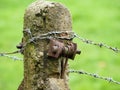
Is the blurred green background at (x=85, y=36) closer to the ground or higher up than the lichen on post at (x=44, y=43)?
closer to the ground

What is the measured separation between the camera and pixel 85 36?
9.40 meters

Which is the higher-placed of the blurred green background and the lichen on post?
the lichen on post

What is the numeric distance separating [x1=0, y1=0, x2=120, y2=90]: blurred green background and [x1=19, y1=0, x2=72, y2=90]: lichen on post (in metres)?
3.89

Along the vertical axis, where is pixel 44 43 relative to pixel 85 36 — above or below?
above

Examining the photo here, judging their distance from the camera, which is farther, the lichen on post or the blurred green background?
the blurred green background

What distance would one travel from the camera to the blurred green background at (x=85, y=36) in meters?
7.72

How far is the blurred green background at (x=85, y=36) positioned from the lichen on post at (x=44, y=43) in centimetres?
389

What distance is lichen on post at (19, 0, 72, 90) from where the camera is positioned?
347 cm

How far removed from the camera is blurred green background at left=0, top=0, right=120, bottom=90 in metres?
7.72

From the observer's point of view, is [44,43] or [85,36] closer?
[44,43]

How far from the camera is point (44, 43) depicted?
3.50 metres

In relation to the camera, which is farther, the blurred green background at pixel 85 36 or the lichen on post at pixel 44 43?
the blurred green background at pixel 85 36

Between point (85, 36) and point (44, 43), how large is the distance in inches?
233

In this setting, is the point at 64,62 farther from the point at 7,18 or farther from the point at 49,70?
the point at 7,18
